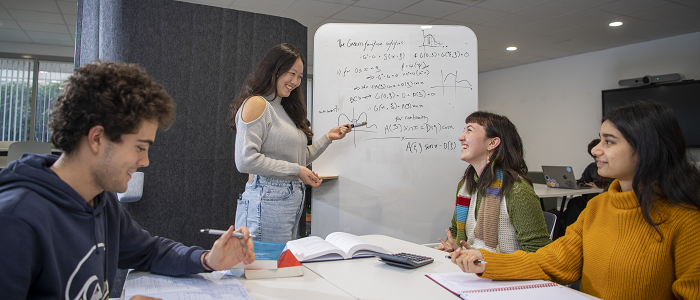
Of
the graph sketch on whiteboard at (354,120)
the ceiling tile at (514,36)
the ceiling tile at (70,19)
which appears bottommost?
the graph sketch on whiteboard at (354,120)

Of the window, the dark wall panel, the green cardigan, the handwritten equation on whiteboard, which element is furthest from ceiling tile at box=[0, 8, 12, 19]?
the green cardigan

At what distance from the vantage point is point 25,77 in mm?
6164

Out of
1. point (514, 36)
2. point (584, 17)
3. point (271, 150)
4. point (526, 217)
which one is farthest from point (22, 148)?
point (584, 17)

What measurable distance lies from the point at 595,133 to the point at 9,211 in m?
7.07

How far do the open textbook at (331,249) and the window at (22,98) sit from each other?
21.2 ft

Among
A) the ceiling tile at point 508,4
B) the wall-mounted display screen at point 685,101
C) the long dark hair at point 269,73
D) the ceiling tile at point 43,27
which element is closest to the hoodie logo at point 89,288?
the long dark hair at point 269,73

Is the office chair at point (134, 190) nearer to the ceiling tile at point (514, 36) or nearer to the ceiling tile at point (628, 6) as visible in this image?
the ceiling tile at point (628, 6)

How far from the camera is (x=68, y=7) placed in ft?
14.8

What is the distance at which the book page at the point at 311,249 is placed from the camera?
1.21 m

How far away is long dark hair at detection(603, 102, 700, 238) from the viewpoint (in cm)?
102

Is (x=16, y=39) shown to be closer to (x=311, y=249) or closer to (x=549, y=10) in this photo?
(x=311, y=249)

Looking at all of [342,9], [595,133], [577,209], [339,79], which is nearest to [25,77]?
[342,9]

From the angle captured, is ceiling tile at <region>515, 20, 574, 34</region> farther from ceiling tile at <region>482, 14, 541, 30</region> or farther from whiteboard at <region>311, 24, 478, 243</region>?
whiteboard at <region>311, 24, 478, 243</region>

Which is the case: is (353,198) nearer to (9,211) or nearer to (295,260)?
(295,260)
